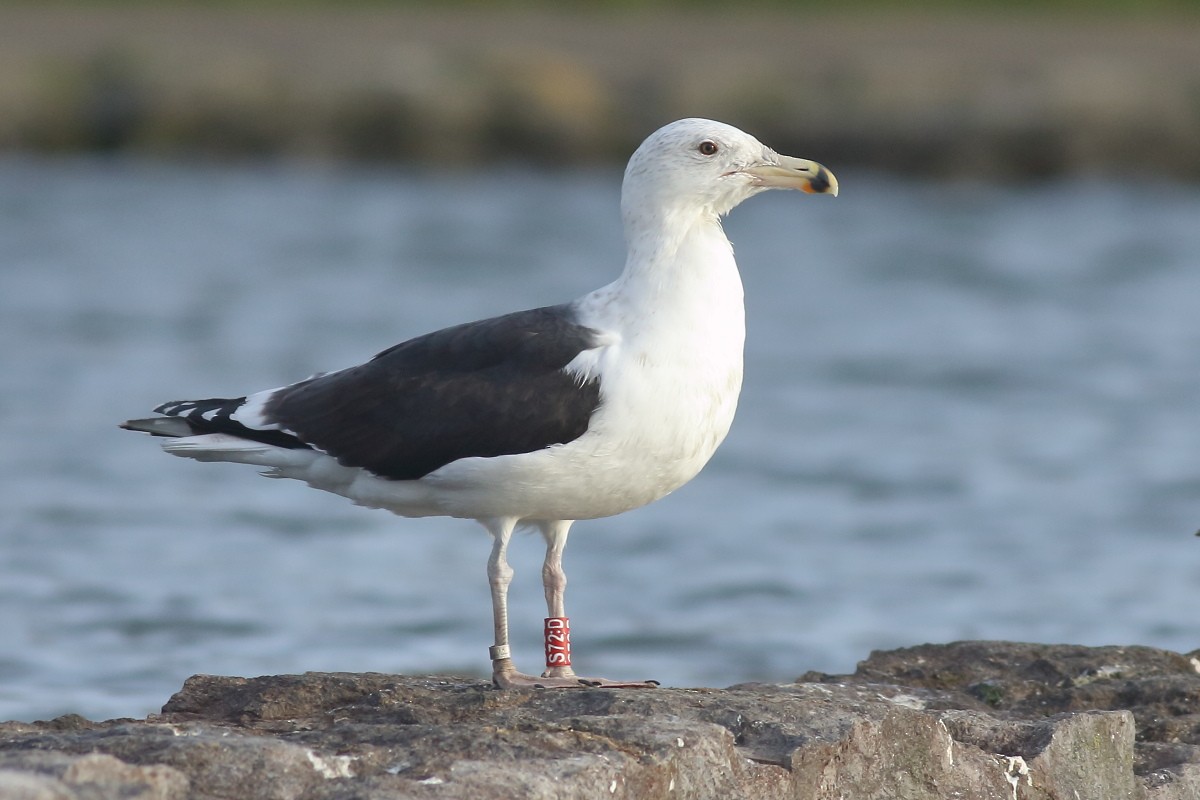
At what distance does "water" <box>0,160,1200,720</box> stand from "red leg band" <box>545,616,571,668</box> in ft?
8.65

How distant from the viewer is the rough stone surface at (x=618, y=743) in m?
4.28

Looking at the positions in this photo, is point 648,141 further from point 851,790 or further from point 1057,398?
point 1057,398

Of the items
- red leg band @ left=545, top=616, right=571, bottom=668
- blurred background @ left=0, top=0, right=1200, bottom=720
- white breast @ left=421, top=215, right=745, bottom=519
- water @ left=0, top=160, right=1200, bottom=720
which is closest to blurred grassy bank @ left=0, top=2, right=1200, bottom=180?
blurred background @ left=0, top=0, right=1200, bottom=720

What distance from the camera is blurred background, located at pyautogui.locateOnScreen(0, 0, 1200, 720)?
10.0 m

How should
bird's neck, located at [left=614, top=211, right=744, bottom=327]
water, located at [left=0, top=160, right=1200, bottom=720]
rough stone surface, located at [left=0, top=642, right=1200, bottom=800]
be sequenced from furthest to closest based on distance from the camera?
water, located at [left=0, top=160, right=1200, bottom=720]
bird's neck, located at [left=614, top=211, right=744, bottom=327]
rough stone surface, located at [left=0, top=642, right=1200, bottom=800]

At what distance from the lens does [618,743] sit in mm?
4684

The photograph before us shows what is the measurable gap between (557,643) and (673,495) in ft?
23.5

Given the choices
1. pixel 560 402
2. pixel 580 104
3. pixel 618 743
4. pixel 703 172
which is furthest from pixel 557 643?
pixel 580 104

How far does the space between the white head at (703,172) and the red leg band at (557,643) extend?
1.32 metres

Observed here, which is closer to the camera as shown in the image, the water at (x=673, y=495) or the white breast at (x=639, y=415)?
the white breast at (x=639, y=415)

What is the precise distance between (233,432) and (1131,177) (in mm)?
24797

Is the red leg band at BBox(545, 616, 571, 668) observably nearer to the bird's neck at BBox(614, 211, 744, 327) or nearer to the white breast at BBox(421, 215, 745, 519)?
the white breast at BBox(421, 215, 745, 519)

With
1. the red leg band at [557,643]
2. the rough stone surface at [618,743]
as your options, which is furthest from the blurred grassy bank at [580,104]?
the rough stone surface at [618,743]

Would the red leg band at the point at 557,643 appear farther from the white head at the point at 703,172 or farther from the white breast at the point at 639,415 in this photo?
the white head at the point at 703,172
